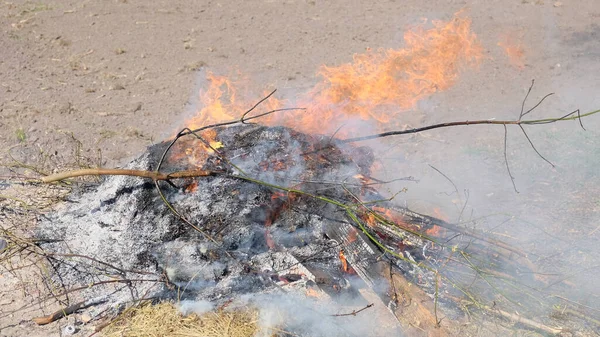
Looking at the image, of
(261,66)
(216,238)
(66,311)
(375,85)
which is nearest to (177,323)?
(216,238)

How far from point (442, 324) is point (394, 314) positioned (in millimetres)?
384

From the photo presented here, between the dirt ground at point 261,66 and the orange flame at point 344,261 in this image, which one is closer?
the orange flame at point 344,261

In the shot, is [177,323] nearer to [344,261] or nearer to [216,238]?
[216,238]

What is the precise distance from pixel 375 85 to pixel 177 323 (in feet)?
13.2

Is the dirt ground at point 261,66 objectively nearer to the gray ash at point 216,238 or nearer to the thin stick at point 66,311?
the gray ash at point 216,238

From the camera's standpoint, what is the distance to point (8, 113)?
664 centimetres

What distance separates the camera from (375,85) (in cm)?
670

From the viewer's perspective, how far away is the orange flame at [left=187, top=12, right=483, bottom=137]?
607cm

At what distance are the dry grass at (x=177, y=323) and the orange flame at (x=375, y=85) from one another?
228cm

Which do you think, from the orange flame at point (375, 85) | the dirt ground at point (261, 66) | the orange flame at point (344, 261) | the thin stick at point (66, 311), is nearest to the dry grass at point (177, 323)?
the thin stick at point (66, 311)

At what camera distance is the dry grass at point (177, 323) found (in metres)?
3.86

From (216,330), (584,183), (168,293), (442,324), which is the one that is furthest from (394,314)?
(584,183)

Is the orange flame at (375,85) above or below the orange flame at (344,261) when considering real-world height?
above

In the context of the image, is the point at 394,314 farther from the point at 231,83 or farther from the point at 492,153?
the point at 231,83
